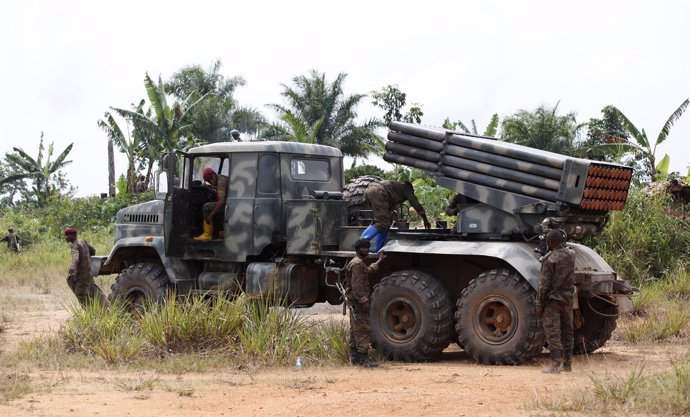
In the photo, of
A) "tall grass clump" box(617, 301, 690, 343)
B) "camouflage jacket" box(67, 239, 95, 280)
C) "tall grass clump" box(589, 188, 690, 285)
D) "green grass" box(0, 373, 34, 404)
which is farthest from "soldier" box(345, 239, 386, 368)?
"tall grass clump" box(589, 188, 690, 285)

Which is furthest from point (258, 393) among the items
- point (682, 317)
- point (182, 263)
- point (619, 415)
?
point (682, 317)

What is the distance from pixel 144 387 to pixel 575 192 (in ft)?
15.3

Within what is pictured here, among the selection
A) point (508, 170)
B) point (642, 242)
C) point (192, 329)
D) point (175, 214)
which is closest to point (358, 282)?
point (192, 329)

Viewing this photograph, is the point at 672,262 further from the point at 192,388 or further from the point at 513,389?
the point at 192,388

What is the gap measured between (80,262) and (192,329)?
116 inches

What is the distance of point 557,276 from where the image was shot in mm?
9648

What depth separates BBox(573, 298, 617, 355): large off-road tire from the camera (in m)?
11.2

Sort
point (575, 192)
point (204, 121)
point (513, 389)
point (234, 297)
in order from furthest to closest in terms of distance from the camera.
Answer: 1. point (204, 121)
2. point (234, 297)
3. point (575, 192)
4. point (513, 389)

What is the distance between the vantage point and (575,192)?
33.7 feet

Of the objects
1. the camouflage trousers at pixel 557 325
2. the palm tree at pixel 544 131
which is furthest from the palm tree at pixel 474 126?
the camouflage trousers at pixel 557 325

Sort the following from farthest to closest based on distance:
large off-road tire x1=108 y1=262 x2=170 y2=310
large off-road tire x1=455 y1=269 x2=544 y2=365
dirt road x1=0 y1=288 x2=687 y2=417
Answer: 1. large off-road tire x1=108 y1=262 x2=170 y2=310
2. large off-road tire x1=455 y1=269 x2=544 y2=365
3. dirt road x1=0 y1=288 x2=687 y2=417

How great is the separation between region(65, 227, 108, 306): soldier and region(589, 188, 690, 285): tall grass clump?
8059mm

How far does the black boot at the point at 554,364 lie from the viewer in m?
9.58

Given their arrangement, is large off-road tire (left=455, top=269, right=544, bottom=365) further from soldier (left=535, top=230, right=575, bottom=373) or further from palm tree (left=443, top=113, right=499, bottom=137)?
palm tree (left=443, top=113, right=499, bottom=137)
